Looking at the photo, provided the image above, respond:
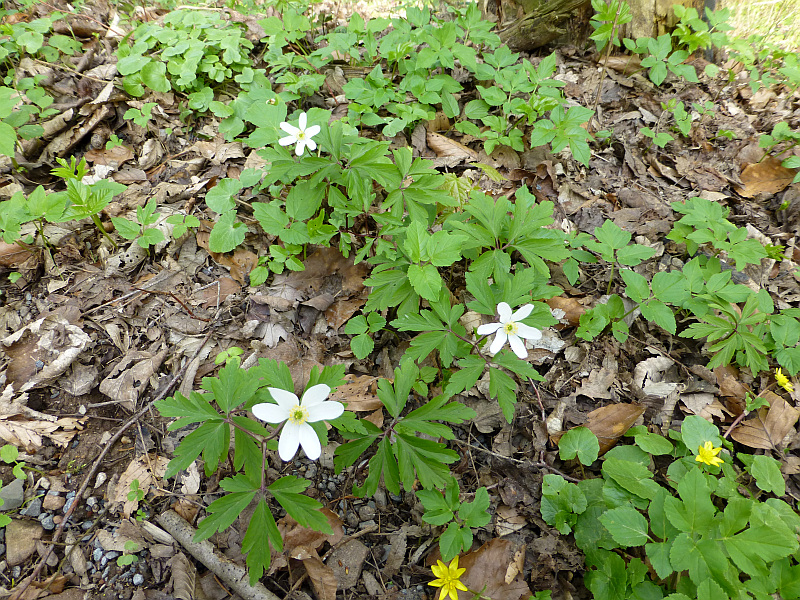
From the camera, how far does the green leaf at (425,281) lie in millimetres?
2078

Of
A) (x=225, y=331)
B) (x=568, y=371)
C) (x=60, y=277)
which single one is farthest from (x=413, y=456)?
(x=60, y=277)

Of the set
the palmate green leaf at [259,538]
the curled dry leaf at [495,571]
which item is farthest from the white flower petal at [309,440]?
the curled dry leaf at [495,571]

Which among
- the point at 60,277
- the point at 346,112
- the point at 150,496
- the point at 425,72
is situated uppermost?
the point at 425,72

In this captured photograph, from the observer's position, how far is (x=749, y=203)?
10.9ft

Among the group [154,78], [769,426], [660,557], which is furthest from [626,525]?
[154,78]

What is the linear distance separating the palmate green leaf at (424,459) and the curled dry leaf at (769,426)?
5.66 feet

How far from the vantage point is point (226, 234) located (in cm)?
271

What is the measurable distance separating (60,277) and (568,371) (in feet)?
10.3

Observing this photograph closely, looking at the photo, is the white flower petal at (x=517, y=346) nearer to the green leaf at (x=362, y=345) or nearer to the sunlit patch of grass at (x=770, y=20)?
the green leaf at (x=362, y=345)

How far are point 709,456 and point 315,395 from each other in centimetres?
185

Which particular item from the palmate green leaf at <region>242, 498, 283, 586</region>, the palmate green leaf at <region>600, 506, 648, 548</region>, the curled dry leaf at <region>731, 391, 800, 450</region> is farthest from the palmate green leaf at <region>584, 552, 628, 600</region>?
the palmate green leaf at <region>242, 498, 283, 586</region>

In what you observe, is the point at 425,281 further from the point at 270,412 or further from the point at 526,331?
the point at 270,412

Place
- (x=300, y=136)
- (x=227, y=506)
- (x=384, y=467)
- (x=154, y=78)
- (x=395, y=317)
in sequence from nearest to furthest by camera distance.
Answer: (x=227, y=506), (x=384, y=467), (x=300, y=136), (x=395, y=317), (x=154, y=78)

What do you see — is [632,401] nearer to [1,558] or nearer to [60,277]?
[1,558]
